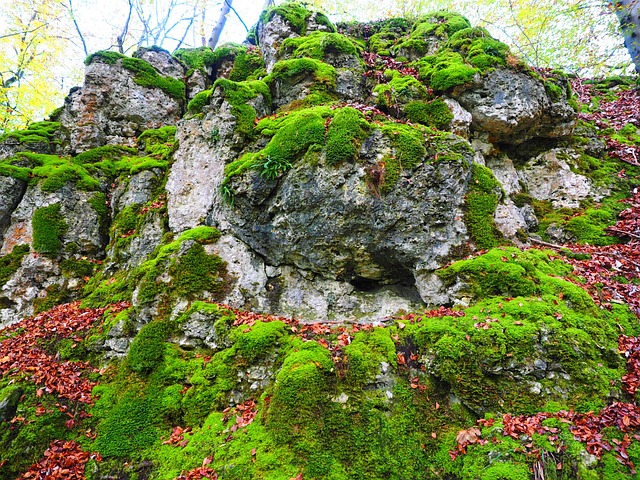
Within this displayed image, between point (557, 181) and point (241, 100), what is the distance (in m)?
9.64

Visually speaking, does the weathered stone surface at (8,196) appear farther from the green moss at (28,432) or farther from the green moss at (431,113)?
the green moss at (431,113)

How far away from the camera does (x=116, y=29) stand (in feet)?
67.8

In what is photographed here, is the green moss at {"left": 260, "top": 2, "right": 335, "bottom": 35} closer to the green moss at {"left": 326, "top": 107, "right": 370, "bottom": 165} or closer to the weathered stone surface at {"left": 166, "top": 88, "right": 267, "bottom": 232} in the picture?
the weathered stone surface at {"left": 166, "top": 88, "right": 267, "bottom": 232}

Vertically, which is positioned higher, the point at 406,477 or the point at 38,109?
the point at 38,109

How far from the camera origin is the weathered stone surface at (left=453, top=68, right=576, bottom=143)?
9.22m

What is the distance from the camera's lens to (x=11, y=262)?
28.3ft

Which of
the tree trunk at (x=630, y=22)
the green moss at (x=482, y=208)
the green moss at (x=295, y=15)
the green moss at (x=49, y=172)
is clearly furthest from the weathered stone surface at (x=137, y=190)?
the tree trunk at (x=630, y=22)

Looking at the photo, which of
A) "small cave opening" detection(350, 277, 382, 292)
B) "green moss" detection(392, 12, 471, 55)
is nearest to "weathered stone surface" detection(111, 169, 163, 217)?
"small cave opening" detection(350, 277, 382, 292)

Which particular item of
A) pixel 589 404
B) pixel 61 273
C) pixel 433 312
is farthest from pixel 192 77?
pixel 589 404

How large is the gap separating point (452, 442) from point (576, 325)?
2.76m

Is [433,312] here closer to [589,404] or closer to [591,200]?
[589,404]

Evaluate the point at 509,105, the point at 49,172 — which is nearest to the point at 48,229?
the point at 49,172

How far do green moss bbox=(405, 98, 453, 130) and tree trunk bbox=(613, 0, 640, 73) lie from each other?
7.65 m

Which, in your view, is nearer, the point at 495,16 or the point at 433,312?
the point at 433,312
